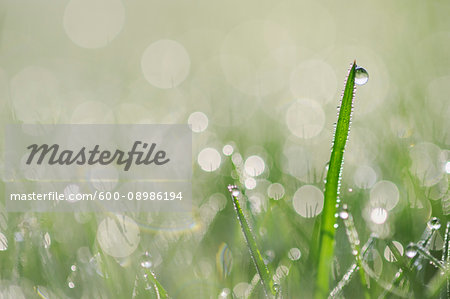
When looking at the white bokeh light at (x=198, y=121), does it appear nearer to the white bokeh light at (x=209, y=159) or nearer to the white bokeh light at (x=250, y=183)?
the white bokeh light at (x=209, y=159)

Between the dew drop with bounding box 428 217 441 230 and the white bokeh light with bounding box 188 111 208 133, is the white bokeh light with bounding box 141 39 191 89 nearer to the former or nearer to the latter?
the white bokeh light with bounding box 188 111 208 133

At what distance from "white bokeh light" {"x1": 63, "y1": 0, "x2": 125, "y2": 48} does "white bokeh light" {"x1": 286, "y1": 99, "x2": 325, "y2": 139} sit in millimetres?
3683

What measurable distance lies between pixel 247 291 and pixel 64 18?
22.7 feet

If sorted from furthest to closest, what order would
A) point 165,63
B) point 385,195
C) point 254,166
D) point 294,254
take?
point 165,63, point 254,166, point 385,195, point 294,254

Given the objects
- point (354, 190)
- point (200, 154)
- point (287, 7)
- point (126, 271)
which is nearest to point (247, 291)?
point (126, 271)

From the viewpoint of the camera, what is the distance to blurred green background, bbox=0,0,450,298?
2.94ft

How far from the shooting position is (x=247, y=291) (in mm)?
801

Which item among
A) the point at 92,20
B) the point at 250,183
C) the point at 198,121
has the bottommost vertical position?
the point at 250,183

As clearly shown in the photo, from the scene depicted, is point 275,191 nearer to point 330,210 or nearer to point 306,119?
point 330,210

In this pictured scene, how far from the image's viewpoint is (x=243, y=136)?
1.86m

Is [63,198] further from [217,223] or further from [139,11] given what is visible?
[139,11]

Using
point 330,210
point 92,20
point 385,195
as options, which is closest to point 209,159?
point 385,195

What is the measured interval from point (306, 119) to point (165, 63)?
2.81m

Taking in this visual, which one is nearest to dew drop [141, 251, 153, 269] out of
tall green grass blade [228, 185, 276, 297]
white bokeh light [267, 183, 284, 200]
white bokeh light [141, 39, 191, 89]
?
tall green grass blade [228, 185, 276, 297]
